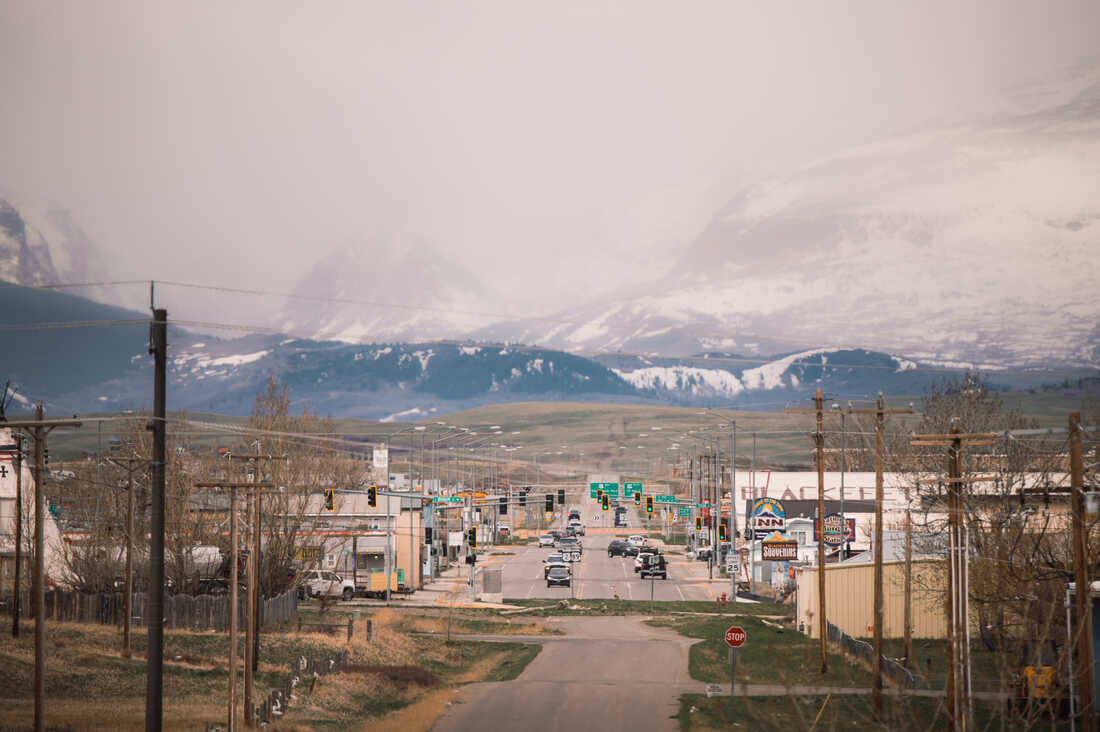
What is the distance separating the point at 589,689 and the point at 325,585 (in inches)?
1552

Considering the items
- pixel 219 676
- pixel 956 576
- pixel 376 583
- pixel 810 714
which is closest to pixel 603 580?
pixel 376 583

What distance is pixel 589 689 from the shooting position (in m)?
43.9

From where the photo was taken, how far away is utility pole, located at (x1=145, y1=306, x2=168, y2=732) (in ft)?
88.4

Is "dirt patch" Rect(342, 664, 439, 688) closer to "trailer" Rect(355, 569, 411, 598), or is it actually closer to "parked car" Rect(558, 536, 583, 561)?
"trailer" Rect(355, 569, 411, 598)

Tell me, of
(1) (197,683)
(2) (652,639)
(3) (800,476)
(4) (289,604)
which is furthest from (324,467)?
(3) (800,476)

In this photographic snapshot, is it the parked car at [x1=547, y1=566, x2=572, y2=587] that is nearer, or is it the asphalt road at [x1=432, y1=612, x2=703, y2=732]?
the asphalt road at [x1=432, y1=612, x2=703, y2=732]

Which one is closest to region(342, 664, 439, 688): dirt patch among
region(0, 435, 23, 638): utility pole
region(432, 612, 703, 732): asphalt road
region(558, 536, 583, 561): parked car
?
region(432, 612, 703, 732): asphalt road

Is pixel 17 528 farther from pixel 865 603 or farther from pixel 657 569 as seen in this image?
pixel 657 569

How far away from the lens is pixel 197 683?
4106cm

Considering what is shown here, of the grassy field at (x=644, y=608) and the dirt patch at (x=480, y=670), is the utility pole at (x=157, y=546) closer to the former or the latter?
the dirt patch at (x=480, y=670)

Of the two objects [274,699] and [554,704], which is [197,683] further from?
[554,704]

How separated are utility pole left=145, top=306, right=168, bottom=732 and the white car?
49844mm

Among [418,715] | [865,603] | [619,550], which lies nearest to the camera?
[418,715]

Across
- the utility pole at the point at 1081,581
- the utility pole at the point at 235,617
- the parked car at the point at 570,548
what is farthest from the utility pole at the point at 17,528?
the parked car at the point at 570,548
